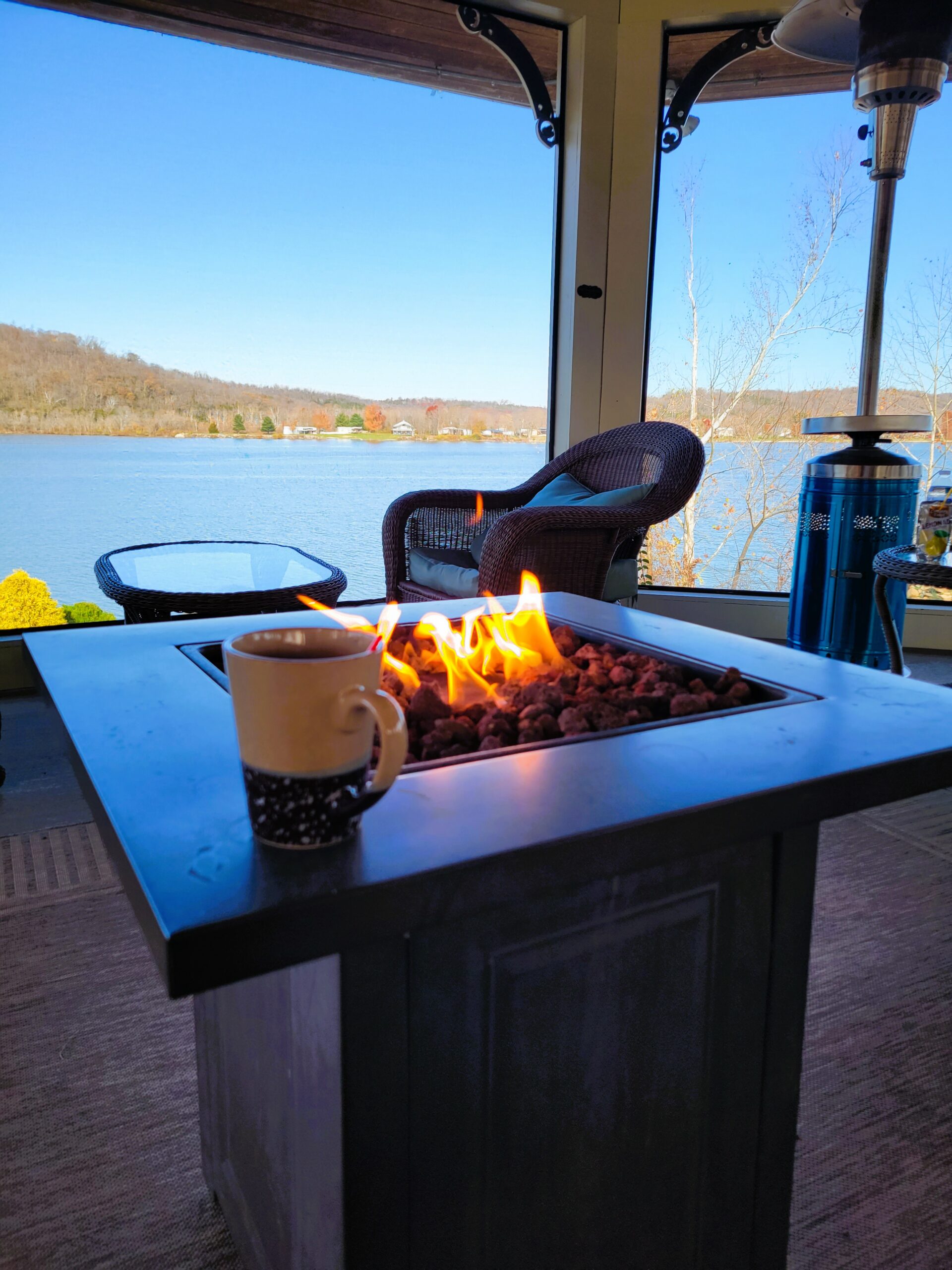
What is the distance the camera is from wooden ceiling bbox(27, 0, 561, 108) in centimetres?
329

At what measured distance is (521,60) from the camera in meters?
3.63

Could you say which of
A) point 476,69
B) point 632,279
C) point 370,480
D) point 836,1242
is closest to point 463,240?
point 370,480

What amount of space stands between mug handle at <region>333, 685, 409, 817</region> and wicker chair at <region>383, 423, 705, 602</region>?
1803mm

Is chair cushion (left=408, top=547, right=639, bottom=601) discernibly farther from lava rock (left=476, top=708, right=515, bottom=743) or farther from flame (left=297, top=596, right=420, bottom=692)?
lava rock (left=476, top=708, right=515, bottom=743)

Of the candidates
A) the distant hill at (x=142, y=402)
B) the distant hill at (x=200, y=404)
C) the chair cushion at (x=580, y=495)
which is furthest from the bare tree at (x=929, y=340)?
the chair cushion at (x=580, y=495)

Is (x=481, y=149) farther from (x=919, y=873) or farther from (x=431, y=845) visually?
(x=431, y=845)

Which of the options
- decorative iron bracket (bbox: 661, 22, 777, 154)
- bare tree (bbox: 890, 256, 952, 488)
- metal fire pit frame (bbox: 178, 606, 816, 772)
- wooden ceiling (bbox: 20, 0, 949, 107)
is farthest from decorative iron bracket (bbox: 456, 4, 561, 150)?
metal fire pit frame (bbox: 178, 606, 816, 772)

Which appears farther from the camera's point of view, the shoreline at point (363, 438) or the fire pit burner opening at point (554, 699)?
the shoreline at point (363, 438)

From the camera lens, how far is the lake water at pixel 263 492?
4418mm

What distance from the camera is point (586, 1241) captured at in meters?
0.76

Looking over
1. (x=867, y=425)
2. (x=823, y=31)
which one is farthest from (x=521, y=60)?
(x=867, y=425)

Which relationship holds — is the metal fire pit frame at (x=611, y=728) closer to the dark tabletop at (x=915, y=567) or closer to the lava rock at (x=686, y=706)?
the lava rock at (x=686, y=706)

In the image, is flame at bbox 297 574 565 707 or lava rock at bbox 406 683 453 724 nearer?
lava rock at bbox 406 683 453 724

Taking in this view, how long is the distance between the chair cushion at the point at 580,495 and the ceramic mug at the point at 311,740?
83.2 inches
